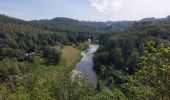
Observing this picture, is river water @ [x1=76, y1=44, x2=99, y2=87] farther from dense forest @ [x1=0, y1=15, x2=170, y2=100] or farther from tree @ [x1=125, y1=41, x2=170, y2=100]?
tree @ [x1=125, y1=41, x2=170, y2=100]

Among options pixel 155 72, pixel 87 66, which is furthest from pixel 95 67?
pixel 155 72

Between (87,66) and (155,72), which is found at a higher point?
(155,72)

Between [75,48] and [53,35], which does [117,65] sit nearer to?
[75,48]

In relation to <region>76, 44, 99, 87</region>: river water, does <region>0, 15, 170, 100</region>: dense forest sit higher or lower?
higher

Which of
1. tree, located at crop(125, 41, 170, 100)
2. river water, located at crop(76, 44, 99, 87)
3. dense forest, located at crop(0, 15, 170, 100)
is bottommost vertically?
river water, located at crop(76, 44, 99, 87)

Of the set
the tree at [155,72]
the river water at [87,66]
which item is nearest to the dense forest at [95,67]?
the tree at [155,72]

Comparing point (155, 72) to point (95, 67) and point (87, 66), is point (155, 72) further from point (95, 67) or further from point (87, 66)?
point (87, 66)

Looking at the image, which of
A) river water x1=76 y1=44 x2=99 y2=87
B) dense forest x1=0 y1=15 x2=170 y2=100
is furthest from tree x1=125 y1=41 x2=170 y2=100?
river water x1=76 y1=44 x2=99 y2=87

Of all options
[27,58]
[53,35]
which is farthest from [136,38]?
[53,35]

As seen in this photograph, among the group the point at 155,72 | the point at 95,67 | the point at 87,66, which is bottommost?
the point at 87,66
